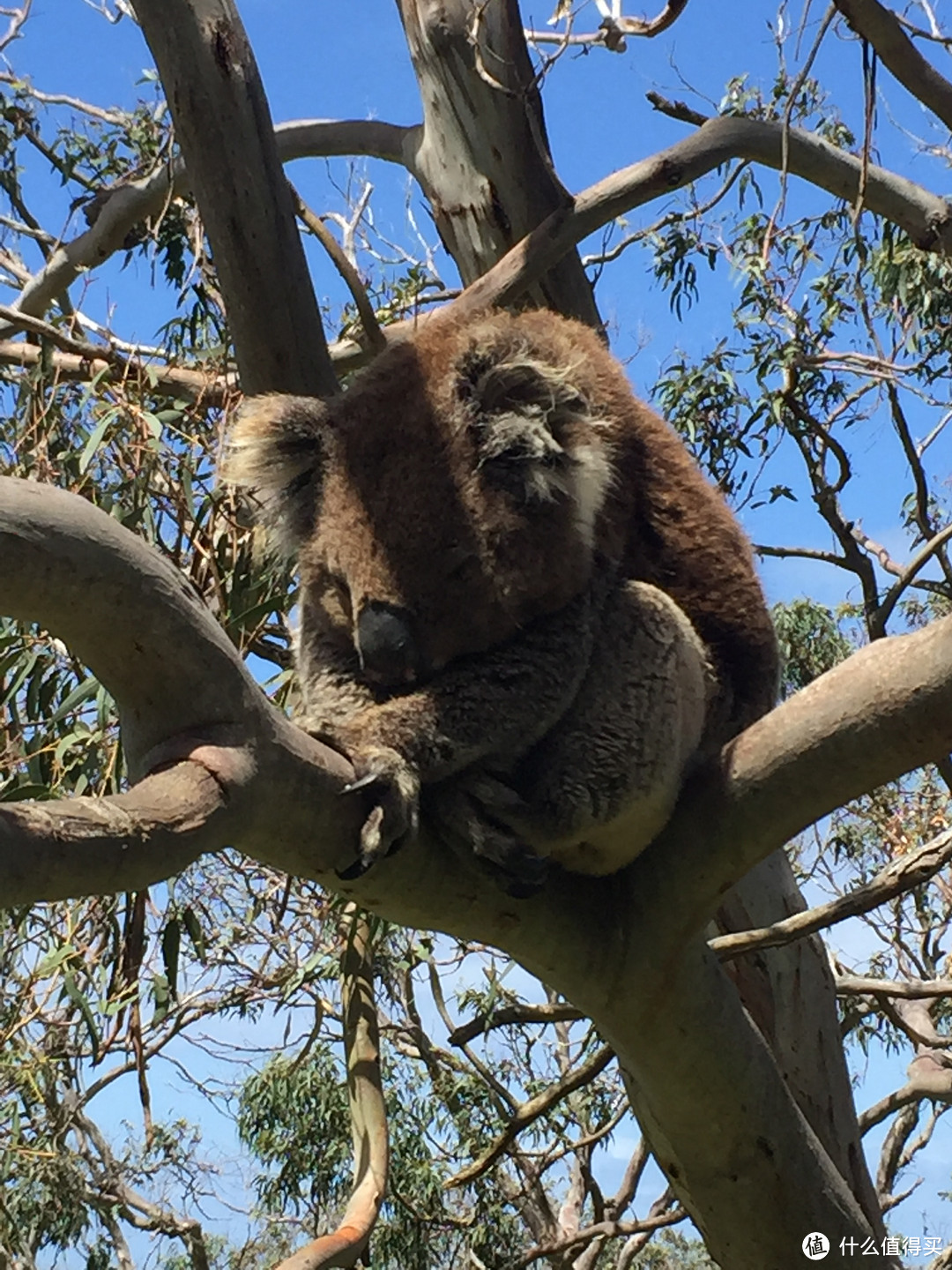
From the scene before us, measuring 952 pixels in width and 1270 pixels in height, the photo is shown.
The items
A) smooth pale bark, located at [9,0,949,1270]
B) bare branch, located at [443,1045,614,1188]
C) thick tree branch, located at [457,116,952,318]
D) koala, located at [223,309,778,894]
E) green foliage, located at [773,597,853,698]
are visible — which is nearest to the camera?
smooth pale bark, located at [9,0,949,1270]

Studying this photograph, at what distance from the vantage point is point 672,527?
2.66 meters

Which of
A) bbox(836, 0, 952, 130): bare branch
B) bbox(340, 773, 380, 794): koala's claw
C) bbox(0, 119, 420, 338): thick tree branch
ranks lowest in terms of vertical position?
bbox(340, 773, 380, 794): koala's claw

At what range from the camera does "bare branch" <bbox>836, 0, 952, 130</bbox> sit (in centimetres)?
271

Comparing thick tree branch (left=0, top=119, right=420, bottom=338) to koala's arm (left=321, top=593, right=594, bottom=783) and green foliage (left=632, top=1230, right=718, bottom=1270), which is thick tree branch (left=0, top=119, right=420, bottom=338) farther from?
green foliage (left=632, top=1230, right=718, bottom=1270)

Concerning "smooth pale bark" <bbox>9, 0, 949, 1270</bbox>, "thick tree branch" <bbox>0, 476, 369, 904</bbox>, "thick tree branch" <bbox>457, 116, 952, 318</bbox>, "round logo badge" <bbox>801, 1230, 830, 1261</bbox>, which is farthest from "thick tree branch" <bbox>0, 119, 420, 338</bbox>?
"round logo badge" <bbox>801, 1230, 830, 1261</bbox>

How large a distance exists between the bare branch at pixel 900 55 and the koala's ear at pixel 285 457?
137 centimetres

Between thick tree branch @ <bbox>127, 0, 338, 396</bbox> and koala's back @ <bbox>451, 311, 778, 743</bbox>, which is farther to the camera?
thick tree branch @ <bbox>127, 0, 338, 396</bbox>

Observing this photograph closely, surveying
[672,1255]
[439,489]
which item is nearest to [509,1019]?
[439,489]

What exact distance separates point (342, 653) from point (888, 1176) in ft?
21.5

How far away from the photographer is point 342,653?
2.42 meters

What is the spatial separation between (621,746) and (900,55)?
1.60 m

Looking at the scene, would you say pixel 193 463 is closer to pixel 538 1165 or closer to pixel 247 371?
pixel 247 371

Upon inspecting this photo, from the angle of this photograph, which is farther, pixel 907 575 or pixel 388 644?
pixel 907 575

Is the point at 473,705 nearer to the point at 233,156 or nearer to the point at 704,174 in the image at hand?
the point at 233,156
